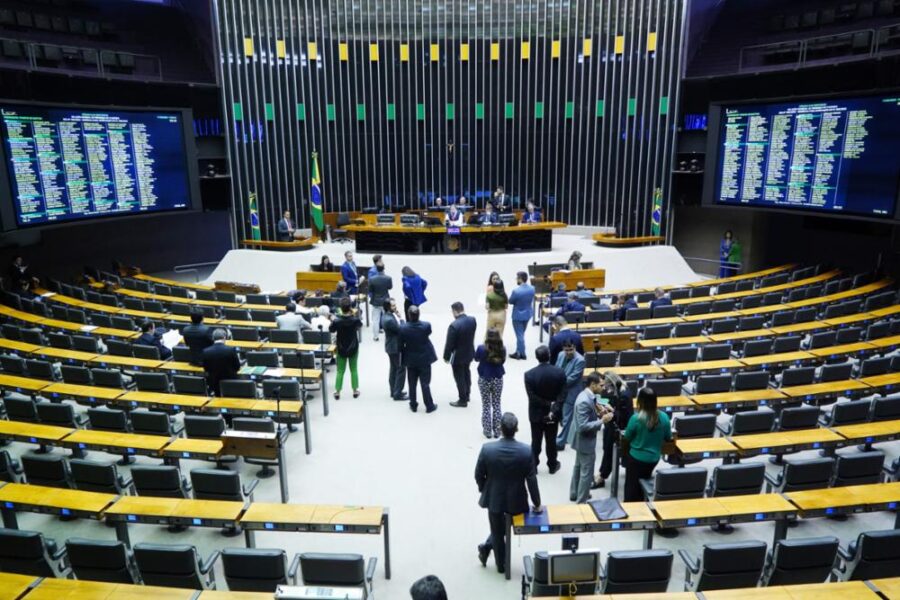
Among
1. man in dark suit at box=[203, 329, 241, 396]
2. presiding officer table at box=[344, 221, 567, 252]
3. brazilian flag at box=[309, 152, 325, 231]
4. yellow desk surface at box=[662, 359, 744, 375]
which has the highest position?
brazilian flag at box=[309, 152, 325, 231]

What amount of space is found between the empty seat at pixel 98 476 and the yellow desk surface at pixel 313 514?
1.56m

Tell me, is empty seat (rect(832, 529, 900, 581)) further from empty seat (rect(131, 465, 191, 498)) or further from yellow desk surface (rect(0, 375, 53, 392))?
yellow desk surface (rect(0, 375, 53, 392))

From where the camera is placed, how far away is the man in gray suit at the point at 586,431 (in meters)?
5.18

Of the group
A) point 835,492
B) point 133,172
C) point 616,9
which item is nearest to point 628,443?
point 835,492

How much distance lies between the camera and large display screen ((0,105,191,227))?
36.8ft

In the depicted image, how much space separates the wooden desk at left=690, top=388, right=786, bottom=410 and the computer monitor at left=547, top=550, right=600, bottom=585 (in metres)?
3.43

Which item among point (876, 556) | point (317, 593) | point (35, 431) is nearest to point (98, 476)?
point (35, 431)

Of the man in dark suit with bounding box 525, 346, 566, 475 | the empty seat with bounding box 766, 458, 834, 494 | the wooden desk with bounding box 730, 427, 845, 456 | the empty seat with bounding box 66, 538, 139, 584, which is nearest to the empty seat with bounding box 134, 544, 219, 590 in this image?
the empty seat with bounding box 66, 538, 139, 584

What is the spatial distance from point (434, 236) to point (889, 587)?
38.0 feet

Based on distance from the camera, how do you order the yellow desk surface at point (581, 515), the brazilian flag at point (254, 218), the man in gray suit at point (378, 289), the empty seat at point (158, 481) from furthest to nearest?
the brazilian flag at point (254, 218), the man in gray suit at point (378, 289), the empty seat at point (158, 481), the yellow desk surface at point (581, 515)

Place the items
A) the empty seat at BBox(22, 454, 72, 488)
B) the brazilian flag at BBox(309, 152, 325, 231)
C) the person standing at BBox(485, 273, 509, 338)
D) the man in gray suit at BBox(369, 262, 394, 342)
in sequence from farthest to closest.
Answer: the brazilian flag at BBox(309, 152, 325, 231) → the man in gray suit at BBox(369, 262, 394, 342) → the person standing at BBox(485, 273, 509, 338) → the empty seat at BBox(22, 454, 72, 488)

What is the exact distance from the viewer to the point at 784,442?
18.2ft

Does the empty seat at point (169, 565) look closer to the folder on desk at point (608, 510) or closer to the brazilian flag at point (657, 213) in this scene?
the folder on desk at point (608, 510)

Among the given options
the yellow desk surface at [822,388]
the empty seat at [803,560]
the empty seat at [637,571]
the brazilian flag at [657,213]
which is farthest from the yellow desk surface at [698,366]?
the brazilian flag at [657,213]
